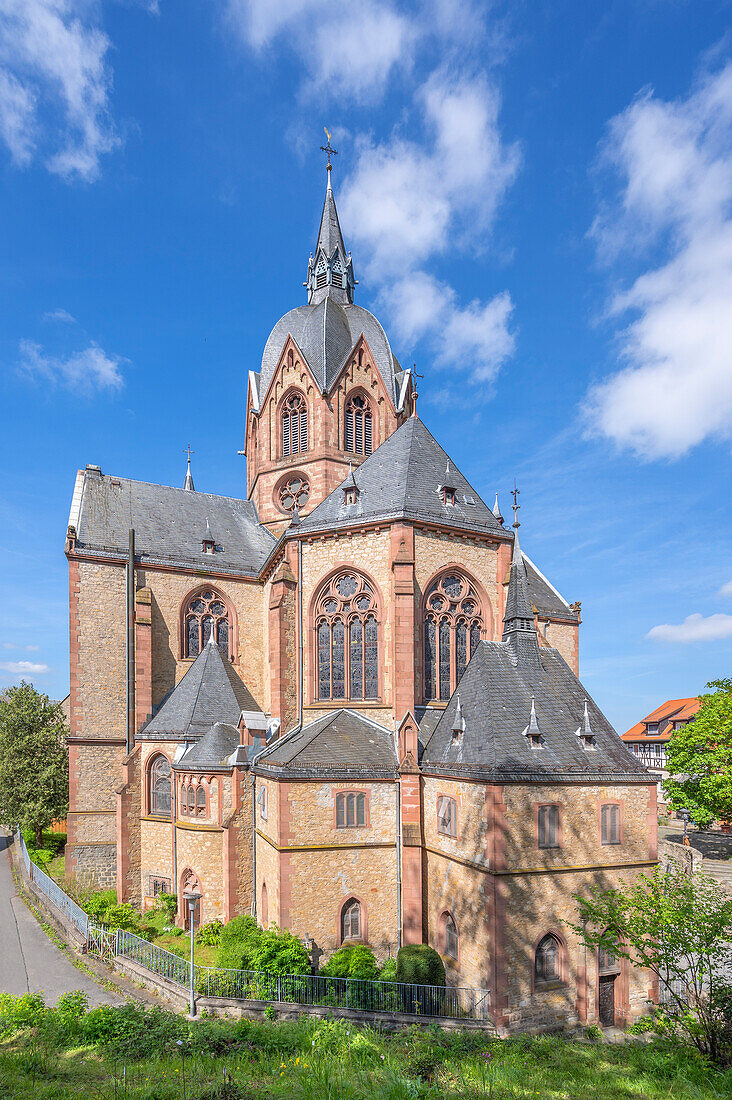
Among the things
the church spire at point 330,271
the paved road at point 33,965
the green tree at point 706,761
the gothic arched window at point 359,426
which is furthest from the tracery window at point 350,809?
the church spire at point 330,271

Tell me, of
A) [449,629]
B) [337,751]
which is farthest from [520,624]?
[337,751]

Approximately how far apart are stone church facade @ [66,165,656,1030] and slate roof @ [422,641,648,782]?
85 millimetres

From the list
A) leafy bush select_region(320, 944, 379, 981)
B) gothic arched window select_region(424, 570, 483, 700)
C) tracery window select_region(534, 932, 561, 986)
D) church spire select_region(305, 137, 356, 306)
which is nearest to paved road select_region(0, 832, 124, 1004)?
leafy bush select_region(320, 944, 379, 981)

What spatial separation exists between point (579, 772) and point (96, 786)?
23.6 metres

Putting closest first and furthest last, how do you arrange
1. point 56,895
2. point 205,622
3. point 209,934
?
point 209,934, point 56,895, point 205,622

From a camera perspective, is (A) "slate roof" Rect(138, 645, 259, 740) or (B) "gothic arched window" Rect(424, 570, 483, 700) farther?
(A) "slate roof" Rect(138, 645, 259, 740)

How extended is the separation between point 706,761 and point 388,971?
21479 mm

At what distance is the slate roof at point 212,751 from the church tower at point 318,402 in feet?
51.4

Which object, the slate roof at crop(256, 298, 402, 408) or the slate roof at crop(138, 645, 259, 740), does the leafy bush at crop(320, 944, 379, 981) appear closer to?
the slate roof at crop(138, 645, 259, 740)

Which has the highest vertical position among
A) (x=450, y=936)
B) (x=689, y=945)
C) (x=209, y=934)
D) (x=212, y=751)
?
(x=212, y=751)

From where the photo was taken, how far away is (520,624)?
82.4 ft

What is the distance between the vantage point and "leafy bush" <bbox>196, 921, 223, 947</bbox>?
24.8 metres

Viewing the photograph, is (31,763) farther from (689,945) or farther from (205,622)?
(689,945)

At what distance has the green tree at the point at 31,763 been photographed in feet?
135
